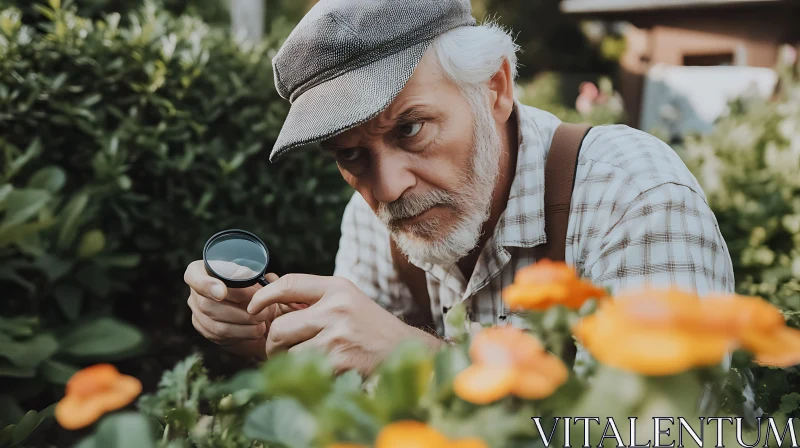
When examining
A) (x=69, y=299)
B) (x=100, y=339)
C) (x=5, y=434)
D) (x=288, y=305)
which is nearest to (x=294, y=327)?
(x=288, y=305)

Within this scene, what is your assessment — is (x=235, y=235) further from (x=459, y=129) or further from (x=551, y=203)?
(x=551, y=203)

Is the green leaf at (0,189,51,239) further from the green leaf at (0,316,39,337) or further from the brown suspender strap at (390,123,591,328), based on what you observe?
the brown suspender strap at (390,123,591,328)

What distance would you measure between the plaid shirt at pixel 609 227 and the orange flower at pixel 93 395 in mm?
870

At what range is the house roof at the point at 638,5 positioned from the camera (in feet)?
25.9

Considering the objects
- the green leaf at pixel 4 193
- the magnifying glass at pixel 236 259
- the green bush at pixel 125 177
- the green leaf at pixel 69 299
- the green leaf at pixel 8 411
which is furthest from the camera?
the green leaf at pixel 69 299

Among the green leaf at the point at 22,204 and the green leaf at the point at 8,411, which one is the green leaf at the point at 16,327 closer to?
the green leaf at the point at 8,411

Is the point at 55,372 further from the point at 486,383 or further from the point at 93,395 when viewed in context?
the point at 486,383

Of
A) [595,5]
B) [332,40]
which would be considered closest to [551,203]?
[332,40]

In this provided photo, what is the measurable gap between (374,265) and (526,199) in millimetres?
722

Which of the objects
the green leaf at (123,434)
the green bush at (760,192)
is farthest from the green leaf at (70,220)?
the green bush at (760,192)

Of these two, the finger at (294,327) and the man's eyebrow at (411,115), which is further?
the man's eyebrow at (411,115)

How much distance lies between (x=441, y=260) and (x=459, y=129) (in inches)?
15.6

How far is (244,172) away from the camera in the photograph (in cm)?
390

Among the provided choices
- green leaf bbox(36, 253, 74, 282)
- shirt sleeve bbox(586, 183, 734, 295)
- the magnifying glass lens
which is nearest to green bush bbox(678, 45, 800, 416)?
shirt sleeve bbox(586, 183, 734, 295)
